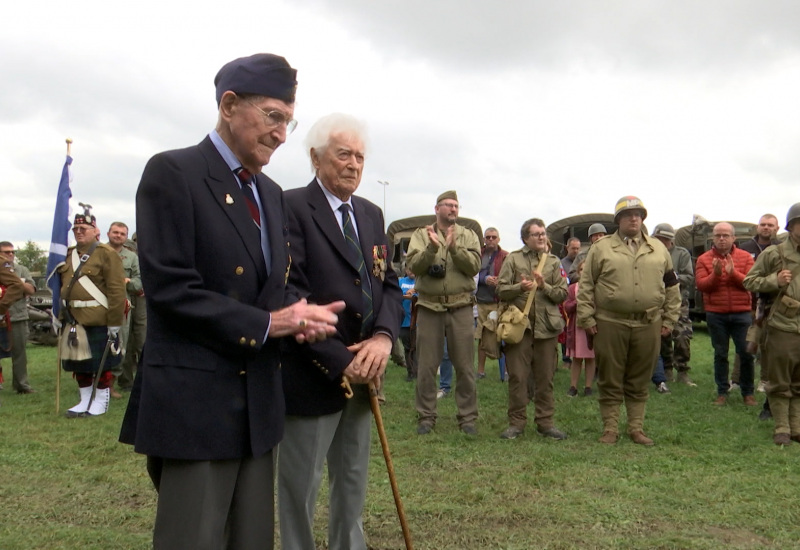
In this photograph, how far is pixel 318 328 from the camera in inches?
82.9

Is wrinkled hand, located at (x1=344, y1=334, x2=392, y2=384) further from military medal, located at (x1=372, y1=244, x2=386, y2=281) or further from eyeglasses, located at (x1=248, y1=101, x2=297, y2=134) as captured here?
eyeglasses, located at (x1=248, y1=101, x2=297, y2=134)

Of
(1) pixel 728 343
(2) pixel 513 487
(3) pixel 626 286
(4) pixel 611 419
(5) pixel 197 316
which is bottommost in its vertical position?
(2) pixel 513 487

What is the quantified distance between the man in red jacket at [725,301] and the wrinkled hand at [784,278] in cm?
172

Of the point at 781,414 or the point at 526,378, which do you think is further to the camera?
the point at 526,378

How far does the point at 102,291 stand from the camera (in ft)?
24.7

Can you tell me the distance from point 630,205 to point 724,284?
2.57m

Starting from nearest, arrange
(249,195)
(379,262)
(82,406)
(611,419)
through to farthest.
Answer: (249,195) < (379,262) < (611,419) < (82,406)

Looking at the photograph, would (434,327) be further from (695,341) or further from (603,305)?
(695,341)

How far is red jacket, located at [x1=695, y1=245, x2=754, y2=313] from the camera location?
310 inches

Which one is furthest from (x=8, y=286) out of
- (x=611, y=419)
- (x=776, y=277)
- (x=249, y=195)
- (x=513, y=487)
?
(x=776, y=277)

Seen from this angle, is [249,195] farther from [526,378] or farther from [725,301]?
[725,301]

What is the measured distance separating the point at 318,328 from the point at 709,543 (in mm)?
2863

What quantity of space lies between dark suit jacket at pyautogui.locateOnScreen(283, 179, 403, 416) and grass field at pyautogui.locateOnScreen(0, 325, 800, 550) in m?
1.34

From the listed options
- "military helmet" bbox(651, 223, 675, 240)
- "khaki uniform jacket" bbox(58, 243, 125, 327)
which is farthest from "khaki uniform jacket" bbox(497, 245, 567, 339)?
"khaki uniform jacket" bbox(58, 243, 125, 327)
